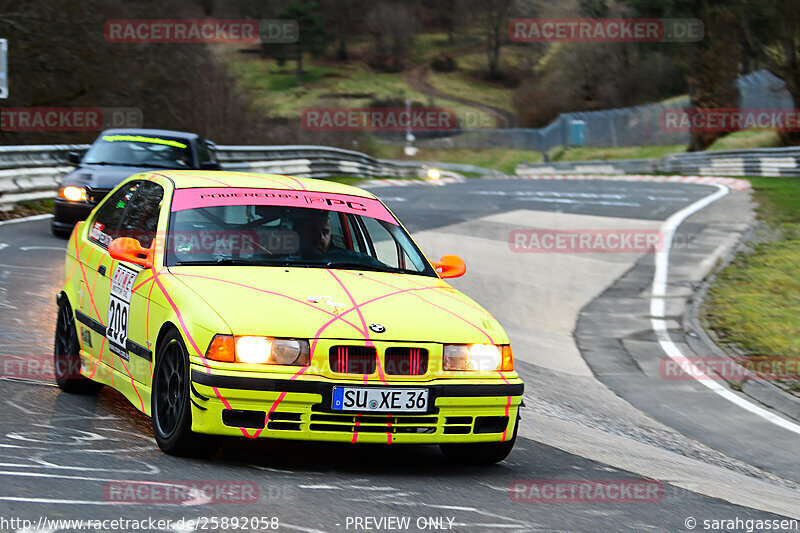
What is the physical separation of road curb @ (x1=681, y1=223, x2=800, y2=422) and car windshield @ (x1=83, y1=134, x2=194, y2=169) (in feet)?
23.2

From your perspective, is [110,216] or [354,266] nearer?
[354,266]

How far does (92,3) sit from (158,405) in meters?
32.8

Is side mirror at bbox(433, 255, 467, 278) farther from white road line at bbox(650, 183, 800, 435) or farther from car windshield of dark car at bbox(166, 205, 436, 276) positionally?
white road line at bbox(650, 183, 800, 435)

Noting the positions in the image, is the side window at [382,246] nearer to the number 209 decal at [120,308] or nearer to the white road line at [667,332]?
the number 209 decal at [120,308]

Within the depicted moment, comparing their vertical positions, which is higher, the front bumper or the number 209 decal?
the number 209 decal

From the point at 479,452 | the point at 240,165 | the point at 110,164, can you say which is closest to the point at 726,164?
the point at 240,165

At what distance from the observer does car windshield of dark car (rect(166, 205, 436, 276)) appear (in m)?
6.48

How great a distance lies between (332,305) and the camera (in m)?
5.82

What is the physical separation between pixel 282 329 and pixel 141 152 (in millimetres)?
11133

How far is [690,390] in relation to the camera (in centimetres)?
1112

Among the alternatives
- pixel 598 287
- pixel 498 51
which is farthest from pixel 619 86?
pixel 598 287

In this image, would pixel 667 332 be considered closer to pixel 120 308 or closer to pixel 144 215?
pixel 144 215

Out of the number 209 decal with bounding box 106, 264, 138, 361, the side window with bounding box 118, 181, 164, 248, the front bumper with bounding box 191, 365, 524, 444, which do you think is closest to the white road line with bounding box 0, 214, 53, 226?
the side window with bounding box 118, 181, 164, 248

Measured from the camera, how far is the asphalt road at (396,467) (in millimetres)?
4895
